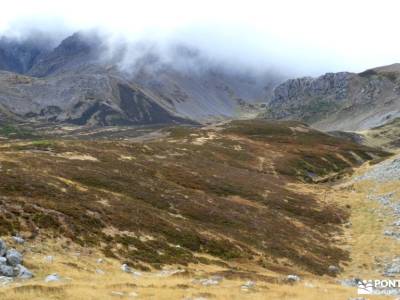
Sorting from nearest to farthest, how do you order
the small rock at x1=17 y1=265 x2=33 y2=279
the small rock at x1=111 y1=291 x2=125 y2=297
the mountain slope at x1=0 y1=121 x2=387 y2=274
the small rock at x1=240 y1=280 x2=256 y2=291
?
the small rock at x1=111 y1=291 x2=125 y2=297
the small rock at x1=17 y1=265 x2=33 y2=279
the small rock at x1=240 y1=280 x2=256 y2=291
the mountain slope at x1=0 y1=121 x2=387 y2=274

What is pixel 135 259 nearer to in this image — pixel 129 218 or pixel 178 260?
pixel 178 260

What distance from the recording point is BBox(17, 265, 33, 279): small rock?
813 inches

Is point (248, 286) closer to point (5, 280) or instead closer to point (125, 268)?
point (125, 268)

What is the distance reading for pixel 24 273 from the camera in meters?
20.9

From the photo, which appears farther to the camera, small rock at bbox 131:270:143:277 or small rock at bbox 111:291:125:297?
small rock at bbox 131:270:143:277

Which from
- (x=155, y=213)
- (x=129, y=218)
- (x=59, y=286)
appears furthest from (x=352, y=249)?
(x=59, y=286)

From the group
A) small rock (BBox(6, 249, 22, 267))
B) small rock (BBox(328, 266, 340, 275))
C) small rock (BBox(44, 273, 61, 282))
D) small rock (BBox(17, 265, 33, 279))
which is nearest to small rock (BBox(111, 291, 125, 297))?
small rock (BBox(44, 273, 61, 282))

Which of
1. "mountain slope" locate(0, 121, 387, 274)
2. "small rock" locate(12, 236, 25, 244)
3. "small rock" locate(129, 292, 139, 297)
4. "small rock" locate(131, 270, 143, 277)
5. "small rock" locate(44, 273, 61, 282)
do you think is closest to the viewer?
"small rock" locate(129, 292, 139, 297)

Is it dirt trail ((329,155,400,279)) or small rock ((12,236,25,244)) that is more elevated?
small rock ((12,236,25,244))

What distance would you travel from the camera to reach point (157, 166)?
219ft

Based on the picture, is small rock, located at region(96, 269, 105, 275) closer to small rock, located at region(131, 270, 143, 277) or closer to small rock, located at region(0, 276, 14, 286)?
A: small rock, located at region(131, 270, 143, 277)

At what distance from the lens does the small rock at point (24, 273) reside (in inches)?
813

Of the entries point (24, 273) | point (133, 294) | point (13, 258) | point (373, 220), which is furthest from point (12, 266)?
point (373, 220)

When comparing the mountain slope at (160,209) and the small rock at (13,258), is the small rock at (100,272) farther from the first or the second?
the small rock at (13,258)
